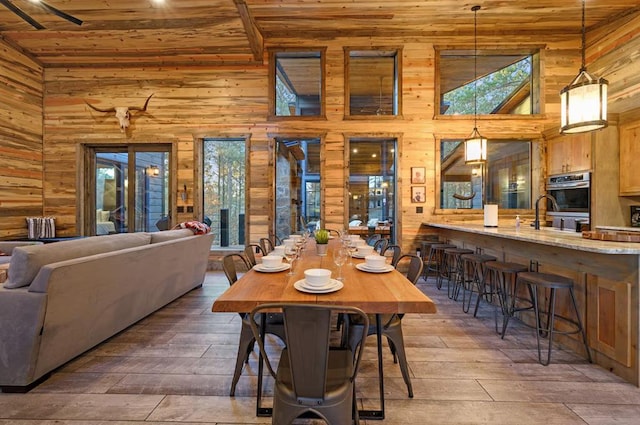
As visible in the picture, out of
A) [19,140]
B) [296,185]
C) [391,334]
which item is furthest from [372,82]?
[19,140]

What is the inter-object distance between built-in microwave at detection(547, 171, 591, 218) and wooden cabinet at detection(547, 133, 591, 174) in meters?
0.12

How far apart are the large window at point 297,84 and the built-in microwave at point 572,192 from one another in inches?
161

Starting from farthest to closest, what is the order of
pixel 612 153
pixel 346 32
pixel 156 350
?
pixel 346 32
pixel 612 153
pixel 156 350

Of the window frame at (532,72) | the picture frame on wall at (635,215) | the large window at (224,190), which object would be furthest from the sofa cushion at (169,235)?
the picture frame on wall at (635,215)

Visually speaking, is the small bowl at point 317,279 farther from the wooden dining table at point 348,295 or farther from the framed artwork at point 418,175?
the framed artwork at point 418,175

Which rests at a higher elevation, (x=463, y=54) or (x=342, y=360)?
(x=463, y=54)

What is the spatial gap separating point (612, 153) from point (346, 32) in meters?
4.55

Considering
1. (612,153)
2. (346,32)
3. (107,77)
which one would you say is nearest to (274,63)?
(346,32)

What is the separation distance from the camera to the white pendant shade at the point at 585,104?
8.41 ft

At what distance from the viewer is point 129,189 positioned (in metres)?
6.16

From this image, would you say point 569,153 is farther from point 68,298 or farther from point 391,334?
point 68,298

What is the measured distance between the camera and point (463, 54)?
230 inches

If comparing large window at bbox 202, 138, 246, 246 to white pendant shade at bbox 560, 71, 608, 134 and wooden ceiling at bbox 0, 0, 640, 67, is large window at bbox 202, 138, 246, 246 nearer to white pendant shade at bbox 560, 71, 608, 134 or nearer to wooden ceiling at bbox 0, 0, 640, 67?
wooden ceiling at bbox 0, 0, 640, 67

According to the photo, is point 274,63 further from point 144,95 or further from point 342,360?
point 342,360
